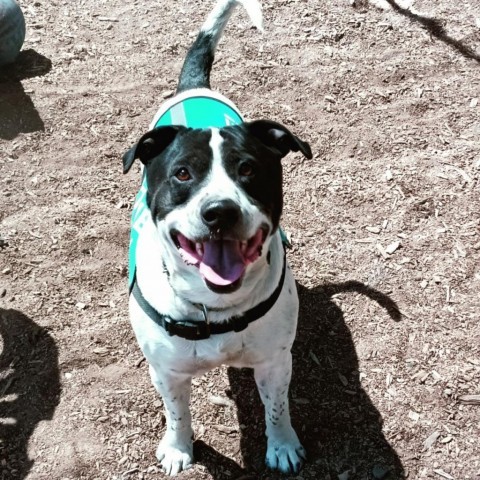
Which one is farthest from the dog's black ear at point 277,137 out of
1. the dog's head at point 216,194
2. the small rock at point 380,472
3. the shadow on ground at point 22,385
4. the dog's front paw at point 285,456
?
the shadow on ground at point 22,385

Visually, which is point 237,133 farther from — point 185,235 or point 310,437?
point 310,437

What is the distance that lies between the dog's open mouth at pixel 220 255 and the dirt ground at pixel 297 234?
1324 mm

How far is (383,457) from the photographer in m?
3.65

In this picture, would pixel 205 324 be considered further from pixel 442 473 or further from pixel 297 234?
pixel 297 234

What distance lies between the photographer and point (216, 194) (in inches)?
106

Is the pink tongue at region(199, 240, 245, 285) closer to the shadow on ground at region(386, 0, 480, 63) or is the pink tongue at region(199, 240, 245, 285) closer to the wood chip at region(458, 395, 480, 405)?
the wood chip at region(458, 395, 480, 405)

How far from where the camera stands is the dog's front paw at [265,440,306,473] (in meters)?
3.60

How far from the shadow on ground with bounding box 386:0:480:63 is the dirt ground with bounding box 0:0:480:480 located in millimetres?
14

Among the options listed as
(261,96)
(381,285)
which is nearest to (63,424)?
(381,285)

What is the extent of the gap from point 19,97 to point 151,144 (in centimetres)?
297

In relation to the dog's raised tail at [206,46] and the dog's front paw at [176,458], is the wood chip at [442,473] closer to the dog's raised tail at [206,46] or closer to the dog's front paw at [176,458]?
the dog's front paw at [176,458]

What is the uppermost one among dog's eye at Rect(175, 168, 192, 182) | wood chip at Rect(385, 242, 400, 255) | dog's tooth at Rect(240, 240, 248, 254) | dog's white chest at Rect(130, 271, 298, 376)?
dog's eye at Rect(175, 168, 192, 182)

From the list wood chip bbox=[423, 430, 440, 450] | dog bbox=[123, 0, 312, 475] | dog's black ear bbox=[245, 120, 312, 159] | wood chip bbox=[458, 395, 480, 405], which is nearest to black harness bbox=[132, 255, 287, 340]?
dog bbox=[123, 0, 312, 475]

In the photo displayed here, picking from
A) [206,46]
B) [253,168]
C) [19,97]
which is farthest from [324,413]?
[19,97]
